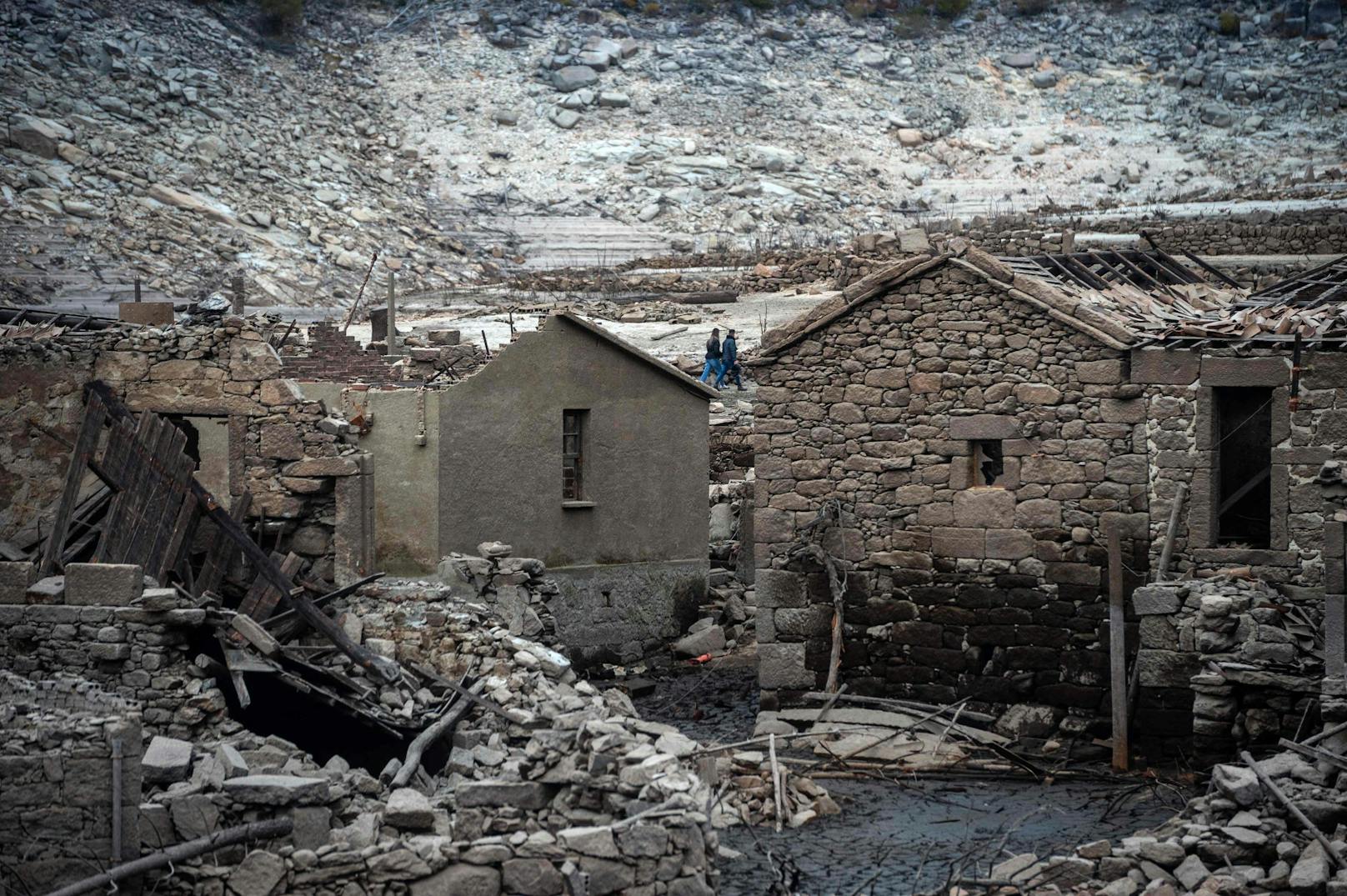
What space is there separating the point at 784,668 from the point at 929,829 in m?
3.83

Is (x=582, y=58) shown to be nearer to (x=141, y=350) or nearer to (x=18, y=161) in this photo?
(x=18, y=161)

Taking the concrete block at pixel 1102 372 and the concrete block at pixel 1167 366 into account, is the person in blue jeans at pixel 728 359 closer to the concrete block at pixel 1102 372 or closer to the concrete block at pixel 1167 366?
the concrete block at pixel 1102 372

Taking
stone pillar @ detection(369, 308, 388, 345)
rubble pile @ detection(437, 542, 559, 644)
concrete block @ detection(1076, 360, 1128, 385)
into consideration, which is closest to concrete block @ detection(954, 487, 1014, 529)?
concrete block @ detection(1076, 360, 1128, 385)

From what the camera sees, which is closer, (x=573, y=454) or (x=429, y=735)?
(x=429, y=735)

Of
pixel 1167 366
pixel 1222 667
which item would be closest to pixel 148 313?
pixel 1167 366

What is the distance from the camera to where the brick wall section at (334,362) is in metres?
22.2

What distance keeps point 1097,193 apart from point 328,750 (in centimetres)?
4432

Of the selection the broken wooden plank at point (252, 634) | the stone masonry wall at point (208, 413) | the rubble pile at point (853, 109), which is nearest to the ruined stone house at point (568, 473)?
the stone masonry wall at point (208, 413)

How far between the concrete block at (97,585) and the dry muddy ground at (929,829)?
4.19m

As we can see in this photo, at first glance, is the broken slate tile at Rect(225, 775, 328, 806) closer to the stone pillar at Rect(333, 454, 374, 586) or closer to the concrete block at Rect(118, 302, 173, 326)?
the stone pillar at Rect(333, 454, 374, 586)

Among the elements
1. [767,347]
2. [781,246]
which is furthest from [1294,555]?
[781,246]

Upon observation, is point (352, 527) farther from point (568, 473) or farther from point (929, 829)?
point (929, 829)

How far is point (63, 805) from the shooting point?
427 inches

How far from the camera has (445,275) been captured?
49.0 m
